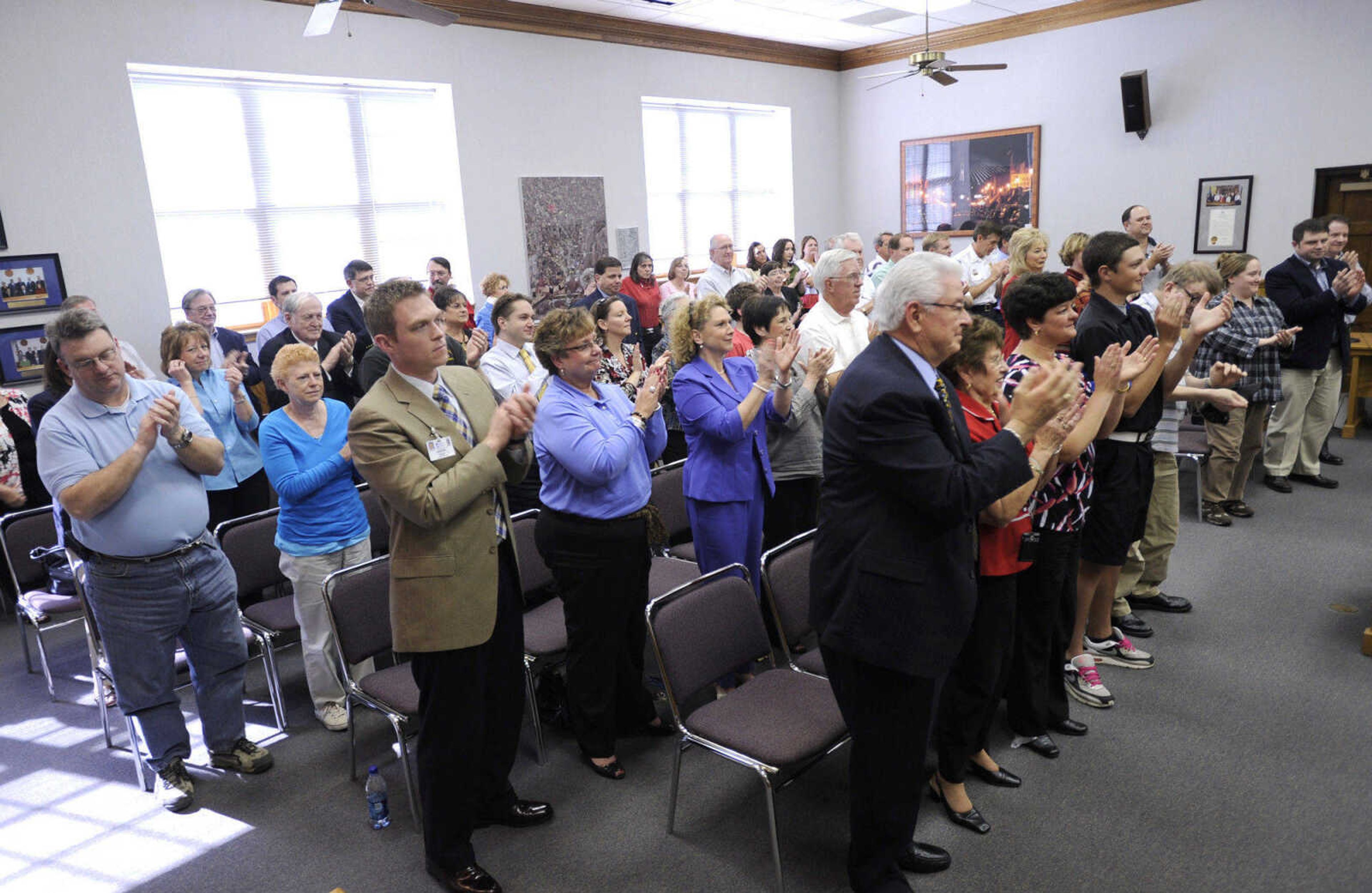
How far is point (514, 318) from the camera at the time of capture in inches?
166

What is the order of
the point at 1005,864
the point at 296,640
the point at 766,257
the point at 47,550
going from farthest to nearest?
the point at 766,257, the point at 296,640, the point at 47,550, the point at 1005,864

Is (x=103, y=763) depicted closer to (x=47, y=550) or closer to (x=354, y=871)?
(x=47, y=550)

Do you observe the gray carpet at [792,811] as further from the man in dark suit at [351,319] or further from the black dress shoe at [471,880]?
the man in dark suit at [351,319]

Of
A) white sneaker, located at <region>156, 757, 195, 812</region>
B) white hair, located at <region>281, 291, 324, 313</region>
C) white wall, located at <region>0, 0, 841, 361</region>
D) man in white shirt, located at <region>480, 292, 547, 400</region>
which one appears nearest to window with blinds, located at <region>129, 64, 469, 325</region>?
white wall, located at <region>0, 0, 841, 361</region>

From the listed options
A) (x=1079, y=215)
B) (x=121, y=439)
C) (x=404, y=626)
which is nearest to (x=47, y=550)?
(x=121, y=439)

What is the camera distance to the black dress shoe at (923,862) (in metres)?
2.42

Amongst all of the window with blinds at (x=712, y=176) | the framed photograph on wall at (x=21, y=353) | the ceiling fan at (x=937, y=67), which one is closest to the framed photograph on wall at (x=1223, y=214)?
the ceiling fan at (x=937, y=67)

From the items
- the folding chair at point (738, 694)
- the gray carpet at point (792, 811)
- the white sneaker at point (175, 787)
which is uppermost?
the folding chair at point (738, 694)

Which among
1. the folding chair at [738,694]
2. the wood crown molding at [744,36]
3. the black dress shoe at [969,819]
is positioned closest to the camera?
the folding chair at [738,694]

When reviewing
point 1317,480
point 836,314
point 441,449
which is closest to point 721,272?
point 836,314

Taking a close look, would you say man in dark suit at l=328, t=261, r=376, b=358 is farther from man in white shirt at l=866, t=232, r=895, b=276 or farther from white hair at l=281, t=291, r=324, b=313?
man in white shirt at l=866, t=232, r=895, b=276

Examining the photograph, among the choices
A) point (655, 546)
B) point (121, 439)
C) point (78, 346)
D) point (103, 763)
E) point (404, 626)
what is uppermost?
point (78, 346)

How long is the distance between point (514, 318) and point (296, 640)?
1.79 metres

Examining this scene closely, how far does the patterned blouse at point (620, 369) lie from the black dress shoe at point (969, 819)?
2099 millimetres
